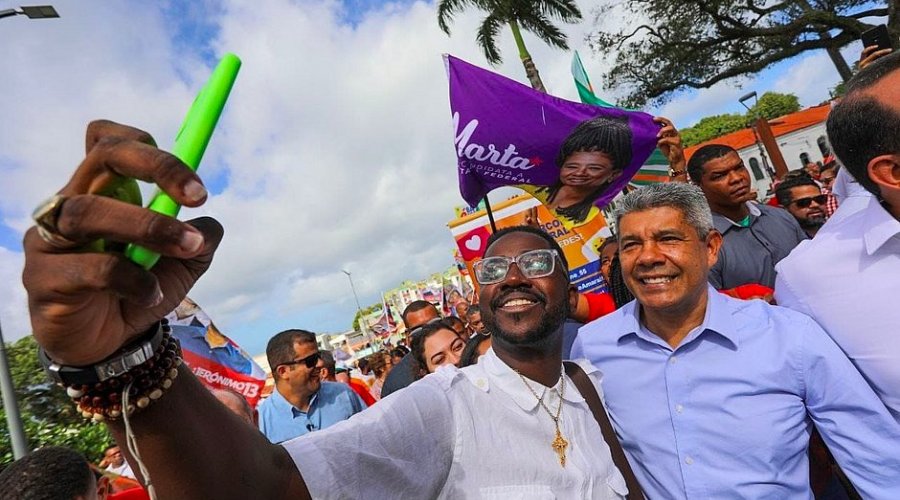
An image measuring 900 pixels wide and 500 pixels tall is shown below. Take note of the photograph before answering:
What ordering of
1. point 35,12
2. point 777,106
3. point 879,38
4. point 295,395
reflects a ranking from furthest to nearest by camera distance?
point 777,106
point 35,12
point 295,395
point 879,38

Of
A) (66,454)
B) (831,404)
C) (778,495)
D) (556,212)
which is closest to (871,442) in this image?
(831,404)

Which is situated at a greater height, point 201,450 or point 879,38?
point 879,38

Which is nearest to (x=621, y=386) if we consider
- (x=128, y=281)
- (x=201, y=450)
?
(x=201, y=450)

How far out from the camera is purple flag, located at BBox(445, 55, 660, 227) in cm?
500

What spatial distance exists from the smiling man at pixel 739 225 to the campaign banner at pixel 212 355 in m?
5.20

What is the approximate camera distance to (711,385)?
83.4 inches

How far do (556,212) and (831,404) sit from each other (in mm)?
3468

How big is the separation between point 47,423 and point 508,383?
32.0 ft

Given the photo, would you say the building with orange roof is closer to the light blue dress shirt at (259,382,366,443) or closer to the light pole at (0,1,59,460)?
the light blue dress shirt at (259,382,366,443)

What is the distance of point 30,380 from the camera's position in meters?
9.43

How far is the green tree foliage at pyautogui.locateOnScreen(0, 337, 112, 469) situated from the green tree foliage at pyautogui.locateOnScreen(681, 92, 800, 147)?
6657cm

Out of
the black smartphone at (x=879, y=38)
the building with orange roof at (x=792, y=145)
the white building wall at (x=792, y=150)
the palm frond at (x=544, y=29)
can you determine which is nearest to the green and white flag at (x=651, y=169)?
the black smartphone at (x=879, y=38)

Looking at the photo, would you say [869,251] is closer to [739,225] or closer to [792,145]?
[739,225]

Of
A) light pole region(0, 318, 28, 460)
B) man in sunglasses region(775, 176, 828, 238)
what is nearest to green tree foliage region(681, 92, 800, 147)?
man in sunglasses region(775, 176, 828, 238)
